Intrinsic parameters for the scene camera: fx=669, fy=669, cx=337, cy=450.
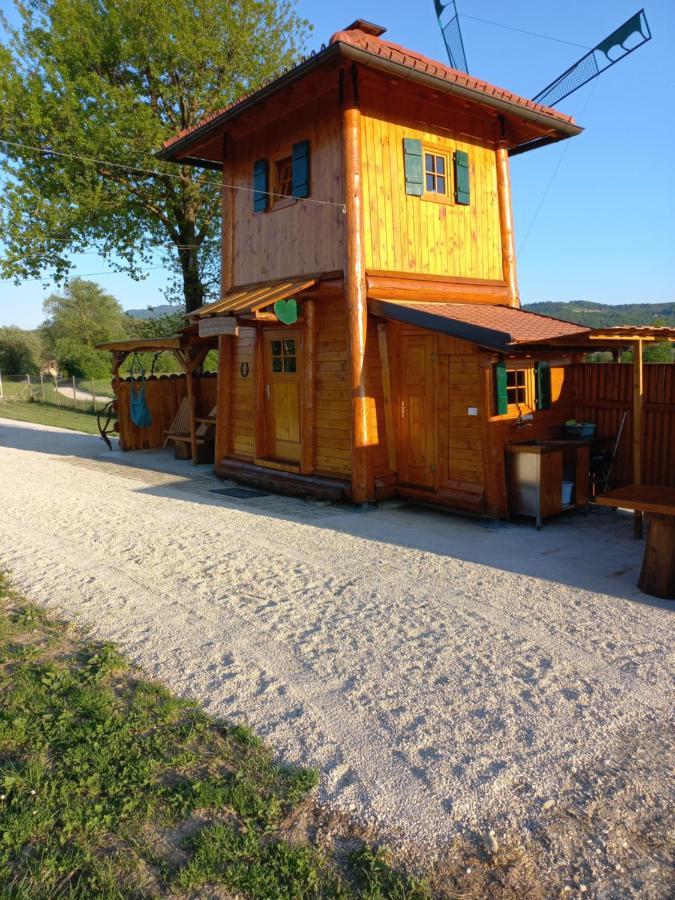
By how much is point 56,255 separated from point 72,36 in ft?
20.7

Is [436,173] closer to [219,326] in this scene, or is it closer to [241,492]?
[219,326]

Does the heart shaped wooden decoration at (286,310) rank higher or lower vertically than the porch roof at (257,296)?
lower

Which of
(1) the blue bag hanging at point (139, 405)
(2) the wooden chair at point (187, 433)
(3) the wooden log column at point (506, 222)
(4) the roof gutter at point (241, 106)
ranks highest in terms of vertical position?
(4) the roof gutter at point (241, 106)

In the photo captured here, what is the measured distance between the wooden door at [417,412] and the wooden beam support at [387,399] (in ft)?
0.36

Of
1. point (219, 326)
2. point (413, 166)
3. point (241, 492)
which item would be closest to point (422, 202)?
point (413, 166)

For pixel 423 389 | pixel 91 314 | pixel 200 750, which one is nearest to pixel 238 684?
pixel 200 750

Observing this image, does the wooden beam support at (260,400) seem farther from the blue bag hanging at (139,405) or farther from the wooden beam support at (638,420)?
the wooden beam support at (638,420)

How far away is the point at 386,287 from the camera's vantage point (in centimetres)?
1004

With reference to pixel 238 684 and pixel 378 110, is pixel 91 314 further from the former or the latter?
pixel 238 684

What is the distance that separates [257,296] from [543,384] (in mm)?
4604

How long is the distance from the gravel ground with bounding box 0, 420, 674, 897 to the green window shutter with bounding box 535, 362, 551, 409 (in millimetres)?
1772

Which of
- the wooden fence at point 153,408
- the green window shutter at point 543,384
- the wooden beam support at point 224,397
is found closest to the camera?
the green window shutter at point 543,384

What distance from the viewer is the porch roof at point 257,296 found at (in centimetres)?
980

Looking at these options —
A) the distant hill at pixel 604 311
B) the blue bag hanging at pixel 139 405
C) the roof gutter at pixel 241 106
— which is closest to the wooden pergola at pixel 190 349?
the blue bag hanging at pixel 139 405
